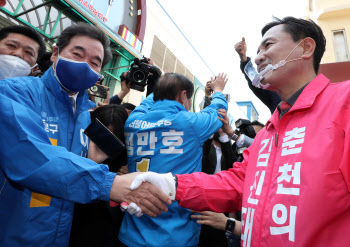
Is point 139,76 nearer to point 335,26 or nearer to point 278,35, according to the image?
point 278,35

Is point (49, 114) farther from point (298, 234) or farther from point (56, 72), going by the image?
point (298, 234)

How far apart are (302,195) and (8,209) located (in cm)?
151

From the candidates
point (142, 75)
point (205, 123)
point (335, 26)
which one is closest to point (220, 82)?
point (205, 123)

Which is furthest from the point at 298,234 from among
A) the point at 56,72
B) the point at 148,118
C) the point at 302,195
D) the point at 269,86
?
the point at 56,72

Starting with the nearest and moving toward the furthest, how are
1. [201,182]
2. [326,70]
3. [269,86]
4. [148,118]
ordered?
[201,182], [269,86], [148,118], [326,70]

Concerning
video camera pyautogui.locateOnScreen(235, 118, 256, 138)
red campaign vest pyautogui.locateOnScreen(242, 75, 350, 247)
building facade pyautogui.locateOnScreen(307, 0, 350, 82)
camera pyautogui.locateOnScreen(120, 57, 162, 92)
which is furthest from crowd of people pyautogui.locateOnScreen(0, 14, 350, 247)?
building facade pyautogui.locateOnScreen(307, 0, 350, 82)

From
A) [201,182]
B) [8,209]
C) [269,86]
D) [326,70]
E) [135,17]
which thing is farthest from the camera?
[135,17]

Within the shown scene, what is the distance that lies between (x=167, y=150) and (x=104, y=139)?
533mm

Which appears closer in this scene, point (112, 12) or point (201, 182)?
point (201, 182)

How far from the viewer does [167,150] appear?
68.7 inches

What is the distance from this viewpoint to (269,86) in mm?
1458

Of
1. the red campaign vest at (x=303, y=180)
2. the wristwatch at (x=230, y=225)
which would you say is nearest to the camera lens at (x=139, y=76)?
the red campaign vest at (x=303, y=180)

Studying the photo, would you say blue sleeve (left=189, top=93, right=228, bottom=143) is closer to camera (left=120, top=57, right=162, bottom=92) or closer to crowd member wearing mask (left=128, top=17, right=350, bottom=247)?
crowd member wearing mask (left=128, top=17, right=350, bottom=247)

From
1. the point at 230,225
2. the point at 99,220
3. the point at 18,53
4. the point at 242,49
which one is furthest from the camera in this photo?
the point at 242,49
